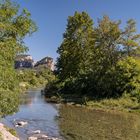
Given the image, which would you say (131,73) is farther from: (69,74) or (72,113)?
(69,74)

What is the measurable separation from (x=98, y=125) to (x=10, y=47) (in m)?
14.2

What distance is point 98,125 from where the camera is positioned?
33094 millimetres

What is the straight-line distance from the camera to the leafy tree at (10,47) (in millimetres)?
20938

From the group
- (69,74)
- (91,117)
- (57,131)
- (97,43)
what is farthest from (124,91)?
(57,131)

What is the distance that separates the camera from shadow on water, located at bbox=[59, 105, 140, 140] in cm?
2779

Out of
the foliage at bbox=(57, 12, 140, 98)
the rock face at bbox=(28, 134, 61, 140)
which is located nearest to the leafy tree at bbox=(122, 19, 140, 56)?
the foliage at bbox=(57, 12, 140, 98)

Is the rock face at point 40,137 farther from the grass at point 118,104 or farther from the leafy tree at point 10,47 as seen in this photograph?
the grass at point 118,104

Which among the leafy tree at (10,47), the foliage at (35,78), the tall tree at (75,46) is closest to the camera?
the leafy tree at (10,47)

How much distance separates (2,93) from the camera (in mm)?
20344

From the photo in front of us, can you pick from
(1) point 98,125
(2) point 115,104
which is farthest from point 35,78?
(1) point 98,125

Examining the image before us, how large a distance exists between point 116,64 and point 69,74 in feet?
56.9

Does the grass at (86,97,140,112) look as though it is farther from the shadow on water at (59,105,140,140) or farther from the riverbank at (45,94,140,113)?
the shadow on water at (59,105,140,140)

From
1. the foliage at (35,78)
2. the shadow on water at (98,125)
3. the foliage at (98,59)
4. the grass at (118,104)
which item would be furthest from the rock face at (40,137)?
the foliage at (35,78)

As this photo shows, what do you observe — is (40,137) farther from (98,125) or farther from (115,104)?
(115,104)
